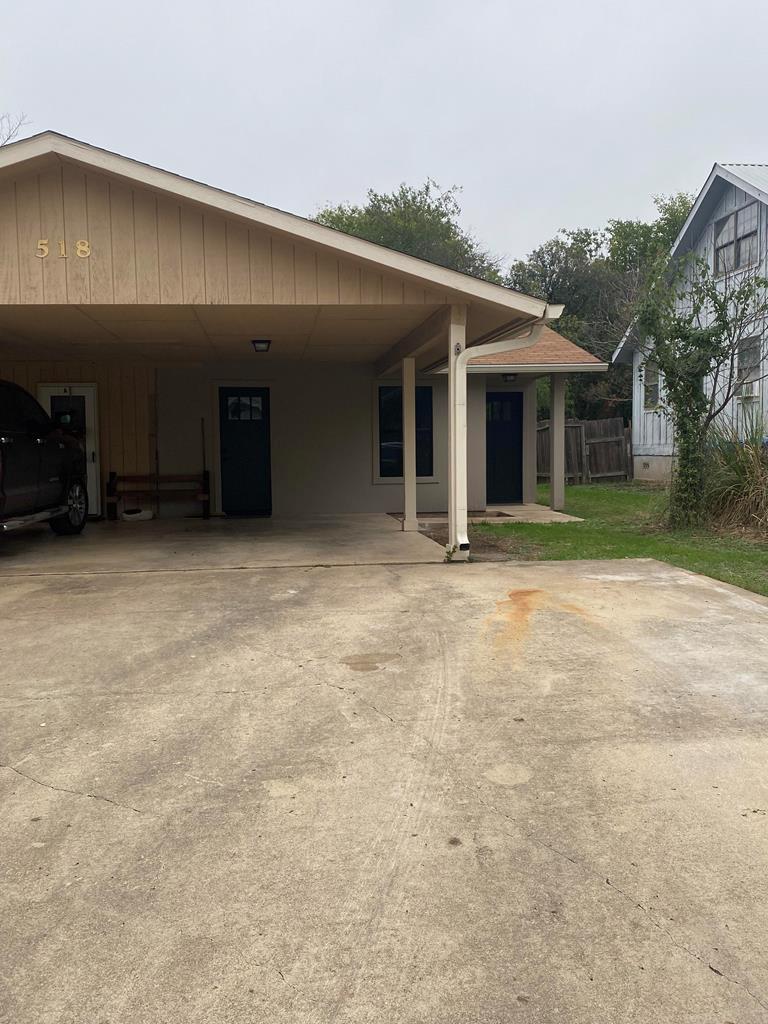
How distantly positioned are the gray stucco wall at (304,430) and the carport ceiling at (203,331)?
1.68ft

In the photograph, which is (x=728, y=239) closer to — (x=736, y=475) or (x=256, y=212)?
(x=736, y=475)

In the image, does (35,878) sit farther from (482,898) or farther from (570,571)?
(570,571)

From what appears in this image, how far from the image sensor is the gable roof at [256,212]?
7410mm

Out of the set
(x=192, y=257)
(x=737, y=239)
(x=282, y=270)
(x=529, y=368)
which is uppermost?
(x=737, y=239)

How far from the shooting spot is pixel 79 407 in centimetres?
1344

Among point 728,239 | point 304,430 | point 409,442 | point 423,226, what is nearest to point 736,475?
point 409,442

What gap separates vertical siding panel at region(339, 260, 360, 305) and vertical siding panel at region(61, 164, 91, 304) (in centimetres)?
236

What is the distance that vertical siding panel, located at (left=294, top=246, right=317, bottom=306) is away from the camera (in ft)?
26.9

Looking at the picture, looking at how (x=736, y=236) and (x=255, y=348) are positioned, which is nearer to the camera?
(x=255, y=348)

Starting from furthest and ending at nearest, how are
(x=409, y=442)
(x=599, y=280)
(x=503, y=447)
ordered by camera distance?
(x=599, y=280) < (x=503, y=447) < (x=409, y=442)

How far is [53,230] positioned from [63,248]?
0.18 metres

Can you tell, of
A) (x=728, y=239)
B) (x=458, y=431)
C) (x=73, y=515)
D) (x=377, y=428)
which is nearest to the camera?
(x=458, y=431)

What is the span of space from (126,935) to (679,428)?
10.6 m

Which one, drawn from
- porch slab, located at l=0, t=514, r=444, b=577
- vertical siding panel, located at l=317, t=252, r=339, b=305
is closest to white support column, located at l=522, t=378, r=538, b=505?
porch slab, located at l=0, t=514, r=444, b=577
